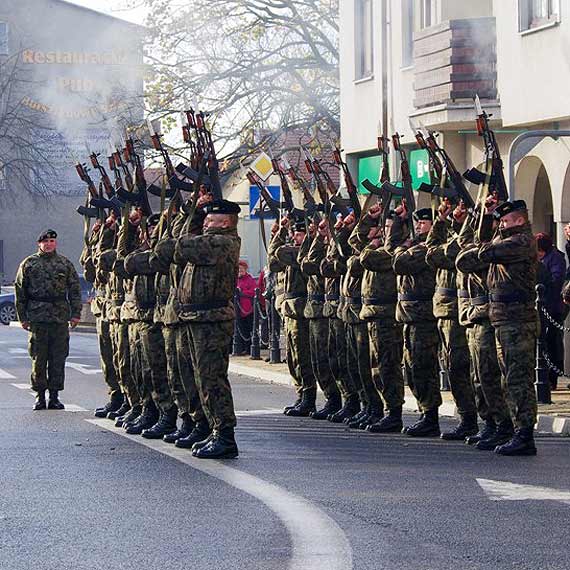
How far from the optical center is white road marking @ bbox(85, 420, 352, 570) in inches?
307

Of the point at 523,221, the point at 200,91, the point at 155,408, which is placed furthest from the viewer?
the point at 200,91

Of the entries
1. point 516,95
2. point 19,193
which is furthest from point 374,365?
point 19,193

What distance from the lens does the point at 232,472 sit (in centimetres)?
1100

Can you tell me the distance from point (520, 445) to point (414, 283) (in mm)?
1980

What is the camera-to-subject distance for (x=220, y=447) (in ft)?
38.7

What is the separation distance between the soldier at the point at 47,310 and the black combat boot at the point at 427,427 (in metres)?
4.49

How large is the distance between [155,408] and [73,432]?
0.72 metres

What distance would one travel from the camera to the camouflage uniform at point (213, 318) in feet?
39.1

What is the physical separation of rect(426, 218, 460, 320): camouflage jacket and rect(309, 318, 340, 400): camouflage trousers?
2206 millimetres

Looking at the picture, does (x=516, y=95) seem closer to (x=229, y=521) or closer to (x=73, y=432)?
(x=73, y=432)

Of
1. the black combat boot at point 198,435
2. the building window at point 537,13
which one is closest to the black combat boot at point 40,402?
the black combat boot at point 198,435

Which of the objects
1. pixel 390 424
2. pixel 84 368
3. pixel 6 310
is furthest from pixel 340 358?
pixel 6 310

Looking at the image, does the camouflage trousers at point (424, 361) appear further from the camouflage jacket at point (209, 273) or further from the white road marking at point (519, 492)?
the white road marking at point (519, 492)

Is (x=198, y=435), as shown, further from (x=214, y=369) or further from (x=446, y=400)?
(x=446, y=400)
